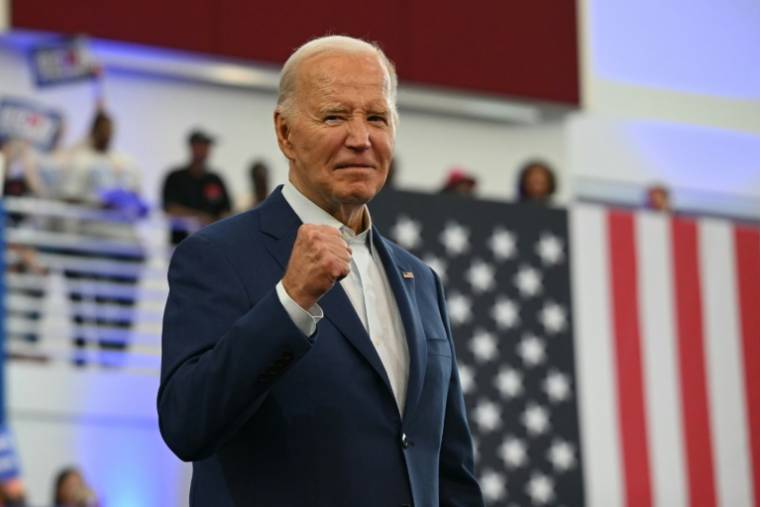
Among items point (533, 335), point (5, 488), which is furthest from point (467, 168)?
point (5, 488)

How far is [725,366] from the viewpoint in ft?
37.8

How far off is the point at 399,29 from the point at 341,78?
34.6 ft

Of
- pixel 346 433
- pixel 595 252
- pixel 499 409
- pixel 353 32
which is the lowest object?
pixel 346 433

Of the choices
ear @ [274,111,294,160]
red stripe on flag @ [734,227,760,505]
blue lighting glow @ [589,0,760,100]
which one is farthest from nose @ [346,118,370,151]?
blue lighting glow @ [589,0,760,100]

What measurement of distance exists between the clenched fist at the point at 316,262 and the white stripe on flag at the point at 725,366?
8.99 m

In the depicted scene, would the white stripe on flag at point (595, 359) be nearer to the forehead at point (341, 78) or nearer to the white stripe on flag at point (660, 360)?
the white stripe on flag at point (660, 360)

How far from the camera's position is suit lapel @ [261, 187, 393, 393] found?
8.73 ft

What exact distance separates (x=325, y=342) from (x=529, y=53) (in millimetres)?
11097

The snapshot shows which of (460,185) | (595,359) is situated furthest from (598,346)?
(460,185)

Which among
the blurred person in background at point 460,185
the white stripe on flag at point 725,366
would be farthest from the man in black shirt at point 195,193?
the white stripe on flag at point 725,366

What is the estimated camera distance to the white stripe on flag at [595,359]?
10617 millimetres

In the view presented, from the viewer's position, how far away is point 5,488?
494 cm

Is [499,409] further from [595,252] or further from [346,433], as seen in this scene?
[346,433]

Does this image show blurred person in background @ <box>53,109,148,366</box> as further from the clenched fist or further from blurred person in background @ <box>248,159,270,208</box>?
the clenched fist
